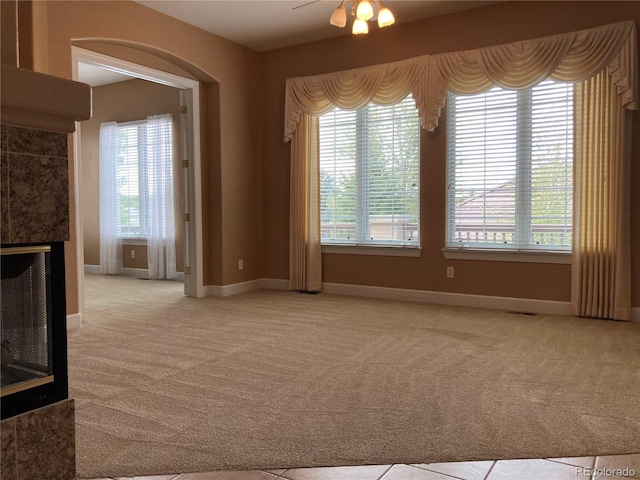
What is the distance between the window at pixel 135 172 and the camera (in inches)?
291

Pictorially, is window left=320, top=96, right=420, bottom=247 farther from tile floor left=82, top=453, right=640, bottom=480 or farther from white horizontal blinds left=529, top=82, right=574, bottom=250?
tile floor left=82, top=453, right=640, bottom=480

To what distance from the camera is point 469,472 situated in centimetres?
188

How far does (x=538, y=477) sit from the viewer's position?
6.02 feet

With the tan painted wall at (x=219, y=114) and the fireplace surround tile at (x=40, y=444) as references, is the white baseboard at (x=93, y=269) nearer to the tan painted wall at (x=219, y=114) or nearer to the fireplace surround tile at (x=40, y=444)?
the tan painted wall at (x=219, y=114)

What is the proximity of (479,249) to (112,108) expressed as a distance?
6021 mm

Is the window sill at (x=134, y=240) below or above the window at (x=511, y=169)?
below

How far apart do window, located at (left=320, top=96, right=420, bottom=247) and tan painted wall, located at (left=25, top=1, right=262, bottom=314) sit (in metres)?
0.92

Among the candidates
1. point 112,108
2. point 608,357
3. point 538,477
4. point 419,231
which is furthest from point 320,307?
point 112,108

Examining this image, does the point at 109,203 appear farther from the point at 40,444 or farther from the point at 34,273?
the point at 40,444

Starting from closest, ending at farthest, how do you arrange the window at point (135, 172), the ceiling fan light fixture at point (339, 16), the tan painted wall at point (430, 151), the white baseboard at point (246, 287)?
the ceiling fan light fixture at point (339, 16) < the tan painted wall at point (430, 151) < the white baseboard at point (246, 287) < the window at point (135, 172)

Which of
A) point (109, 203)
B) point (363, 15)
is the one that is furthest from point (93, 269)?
point (363, 15)

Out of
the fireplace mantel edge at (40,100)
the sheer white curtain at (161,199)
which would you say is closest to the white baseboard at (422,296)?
the sheer white curtain at (161,199)

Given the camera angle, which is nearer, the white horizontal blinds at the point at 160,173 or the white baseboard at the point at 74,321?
the white baseboard at the point at 74,321

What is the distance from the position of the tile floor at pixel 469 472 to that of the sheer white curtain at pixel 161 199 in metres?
5.74
